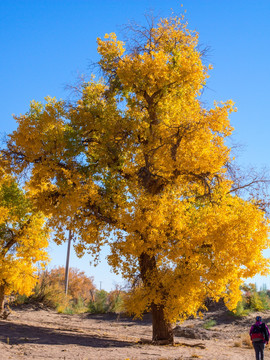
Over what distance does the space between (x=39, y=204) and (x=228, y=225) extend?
7.09 meters

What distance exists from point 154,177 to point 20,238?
855 centimetres

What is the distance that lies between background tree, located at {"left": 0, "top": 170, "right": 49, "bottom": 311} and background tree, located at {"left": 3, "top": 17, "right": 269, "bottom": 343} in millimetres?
4170

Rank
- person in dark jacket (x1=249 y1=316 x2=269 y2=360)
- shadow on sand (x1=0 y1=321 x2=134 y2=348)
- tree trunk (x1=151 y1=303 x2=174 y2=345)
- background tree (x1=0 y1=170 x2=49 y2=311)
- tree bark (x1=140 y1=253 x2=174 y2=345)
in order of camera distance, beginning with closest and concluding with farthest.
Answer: person in dark jacket (x1=249 y1=316 x2=269 y2=360) < shadow on sand (x1=0 y1=321 x2=134 y2=348) < tree bark (x1=140 y1=253 x2=174 y2=345) < tree trunk (x1=151 y1=303 x2=174 y2=345) < background tree (x1=0 y1=170 x2=49 y2=311)

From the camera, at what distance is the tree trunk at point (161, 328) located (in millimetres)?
14555

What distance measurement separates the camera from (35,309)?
93.1 feet

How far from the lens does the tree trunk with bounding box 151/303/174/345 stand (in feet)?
47.8

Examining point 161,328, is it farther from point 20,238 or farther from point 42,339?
point 20,238

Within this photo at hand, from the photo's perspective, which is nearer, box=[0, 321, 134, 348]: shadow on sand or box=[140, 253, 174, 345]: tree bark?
box=[0, 321, 134, 348]: shadow on sand

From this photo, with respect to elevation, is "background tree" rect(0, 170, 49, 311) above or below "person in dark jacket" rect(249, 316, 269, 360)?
above

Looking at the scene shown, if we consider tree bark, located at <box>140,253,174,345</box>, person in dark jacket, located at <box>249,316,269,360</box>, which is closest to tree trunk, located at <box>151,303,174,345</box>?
tree bark, located at <box>140,253,174,345</box>

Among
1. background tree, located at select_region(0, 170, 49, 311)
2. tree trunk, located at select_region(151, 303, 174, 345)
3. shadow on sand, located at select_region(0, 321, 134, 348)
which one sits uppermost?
background tree, located at select_region(0, 170, 49, 311)

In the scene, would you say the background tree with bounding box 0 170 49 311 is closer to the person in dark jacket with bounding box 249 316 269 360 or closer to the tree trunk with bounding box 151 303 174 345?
the tree trunk with bounding box 151 303 174 345

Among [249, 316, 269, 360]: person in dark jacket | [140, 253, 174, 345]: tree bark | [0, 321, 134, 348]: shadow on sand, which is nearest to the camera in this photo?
[249, 316, 269, 360]: person in dark jacket

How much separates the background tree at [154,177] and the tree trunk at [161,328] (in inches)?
1.5
